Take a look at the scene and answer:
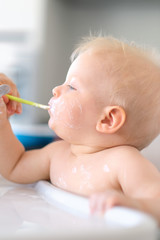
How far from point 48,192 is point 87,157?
112mm

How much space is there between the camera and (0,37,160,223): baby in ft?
2.39

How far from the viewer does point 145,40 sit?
3.06m

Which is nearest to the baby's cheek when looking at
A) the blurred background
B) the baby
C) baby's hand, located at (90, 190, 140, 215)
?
the baby

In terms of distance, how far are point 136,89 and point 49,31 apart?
2292 mm

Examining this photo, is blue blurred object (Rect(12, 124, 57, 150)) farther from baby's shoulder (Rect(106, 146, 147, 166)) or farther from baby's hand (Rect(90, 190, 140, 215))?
baby's hand (Rect(90, 190, 140, 215))

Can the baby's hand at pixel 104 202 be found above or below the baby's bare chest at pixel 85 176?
above

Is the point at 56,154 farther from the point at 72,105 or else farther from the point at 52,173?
the point at 72,105

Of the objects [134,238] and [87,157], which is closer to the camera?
[134,238]

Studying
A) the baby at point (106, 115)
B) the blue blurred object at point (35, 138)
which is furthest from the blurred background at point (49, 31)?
the baby at point (106, 115)

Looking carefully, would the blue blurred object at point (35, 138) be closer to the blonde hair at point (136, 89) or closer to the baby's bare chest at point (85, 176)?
the baby's bare chest at point (85, 176)

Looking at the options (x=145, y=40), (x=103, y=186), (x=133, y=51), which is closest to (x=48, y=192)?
(x=103, y=186)

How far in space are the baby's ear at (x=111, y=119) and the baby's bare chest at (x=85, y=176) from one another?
66mm

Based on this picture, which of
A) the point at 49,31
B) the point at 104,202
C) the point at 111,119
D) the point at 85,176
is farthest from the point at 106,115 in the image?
the point at 49,31

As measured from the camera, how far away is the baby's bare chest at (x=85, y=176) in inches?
28.4
